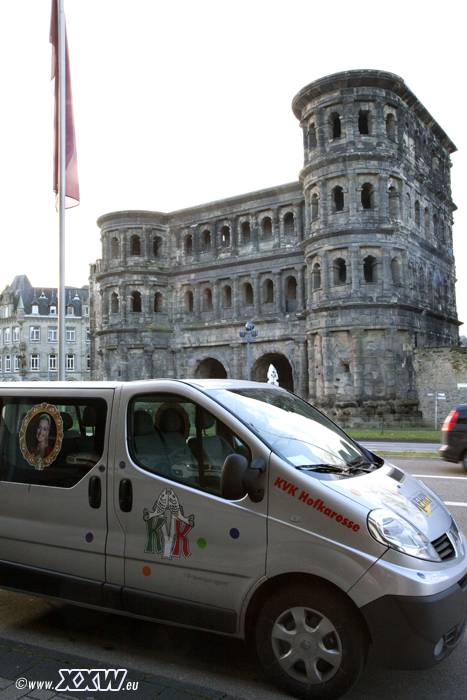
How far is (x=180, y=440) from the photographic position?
4223 millimetres

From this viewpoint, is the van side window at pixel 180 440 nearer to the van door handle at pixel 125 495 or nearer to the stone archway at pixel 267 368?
the van door handle at pixel 125 495

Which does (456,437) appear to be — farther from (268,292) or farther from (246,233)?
(246,233)

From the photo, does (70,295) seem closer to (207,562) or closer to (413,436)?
(413,436)

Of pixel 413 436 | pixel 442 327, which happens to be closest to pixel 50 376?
pixel 442 327

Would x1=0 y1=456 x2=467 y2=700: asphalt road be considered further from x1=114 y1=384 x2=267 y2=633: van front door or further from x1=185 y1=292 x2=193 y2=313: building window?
x1=185 y1=292 x2=193 y2=313: building window

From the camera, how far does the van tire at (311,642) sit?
3344mm

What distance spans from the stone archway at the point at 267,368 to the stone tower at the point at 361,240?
640cm

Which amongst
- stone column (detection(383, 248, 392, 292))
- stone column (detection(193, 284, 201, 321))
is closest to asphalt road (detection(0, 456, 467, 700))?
stone column (detection(383, 248, 392, 292))

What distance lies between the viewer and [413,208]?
1441 inches

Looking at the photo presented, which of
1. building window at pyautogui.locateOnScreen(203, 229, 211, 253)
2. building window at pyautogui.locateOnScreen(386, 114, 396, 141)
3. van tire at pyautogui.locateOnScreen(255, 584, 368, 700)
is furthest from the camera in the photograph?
building window at pyautogui.locateOnScreen(203, 229, 211, 253)

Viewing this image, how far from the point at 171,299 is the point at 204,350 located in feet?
17.1

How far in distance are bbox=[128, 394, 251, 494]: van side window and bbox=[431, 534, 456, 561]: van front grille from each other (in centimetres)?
126

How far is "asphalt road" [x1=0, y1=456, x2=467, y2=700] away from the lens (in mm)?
3561

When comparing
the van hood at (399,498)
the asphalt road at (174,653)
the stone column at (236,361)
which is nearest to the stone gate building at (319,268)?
the stone column at (236,361)
